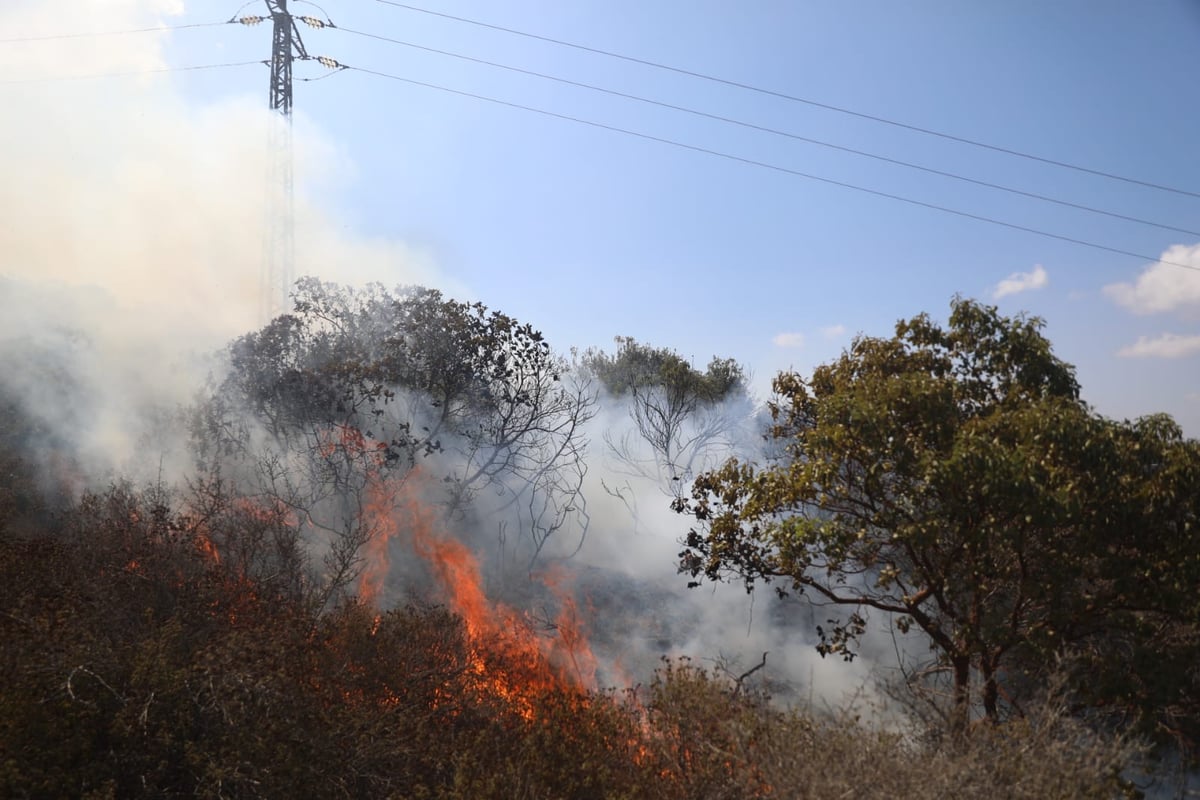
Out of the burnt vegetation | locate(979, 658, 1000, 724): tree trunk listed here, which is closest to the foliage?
the burnt vegetation

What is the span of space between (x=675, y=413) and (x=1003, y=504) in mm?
22076

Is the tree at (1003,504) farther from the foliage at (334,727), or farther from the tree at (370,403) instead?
the tree at (370,403)

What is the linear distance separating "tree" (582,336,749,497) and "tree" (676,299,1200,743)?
63.4ft

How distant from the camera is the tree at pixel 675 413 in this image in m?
29.0

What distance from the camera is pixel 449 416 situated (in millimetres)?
19828

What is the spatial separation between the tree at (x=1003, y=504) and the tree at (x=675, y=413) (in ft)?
63.4

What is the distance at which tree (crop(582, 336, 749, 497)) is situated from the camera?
95.3ft

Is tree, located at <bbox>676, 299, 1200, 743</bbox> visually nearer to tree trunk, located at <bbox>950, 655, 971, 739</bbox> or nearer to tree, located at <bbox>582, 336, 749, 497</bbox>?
tree trunk, located at <bbox>950, 655, 971, 739</bbox>

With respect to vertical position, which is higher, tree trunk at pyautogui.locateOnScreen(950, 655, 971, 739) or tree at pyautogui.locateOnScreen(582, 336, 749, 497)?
tree at pyautogui.locateOnScreen(582, 336, 749, 497)

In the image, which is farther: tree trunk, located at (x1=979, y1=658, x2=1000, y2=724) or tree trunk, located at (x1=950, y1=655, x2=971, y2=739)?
tree trunk, located at (x1=979, y1=658, x2=1000, y2=724)

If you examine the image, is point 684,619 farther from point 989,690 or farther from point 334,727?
point 334,727


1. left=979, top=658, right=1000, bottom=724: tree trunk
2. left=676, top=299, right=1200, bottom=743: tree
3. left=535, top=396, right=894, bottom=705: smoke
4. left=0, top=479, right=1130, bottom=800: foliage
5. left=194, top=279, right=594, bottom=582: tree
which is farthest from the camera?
left=194, top=279, right=594, bottom=582: tree

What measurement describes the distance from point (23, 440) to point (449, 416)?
38.2 feet

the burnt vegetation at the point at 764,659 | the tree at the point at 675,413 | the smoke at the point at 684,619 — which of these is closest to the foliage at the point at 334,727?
the burnt vegetation at the point at 764,659
